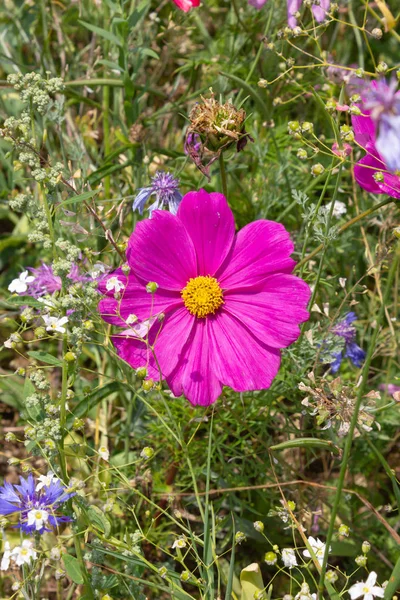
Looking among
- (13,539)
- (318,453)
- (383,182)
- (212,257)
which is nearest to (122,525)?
Result: (13,539)

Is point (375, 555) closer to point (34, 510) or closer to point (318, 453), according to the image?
point (318, 453)

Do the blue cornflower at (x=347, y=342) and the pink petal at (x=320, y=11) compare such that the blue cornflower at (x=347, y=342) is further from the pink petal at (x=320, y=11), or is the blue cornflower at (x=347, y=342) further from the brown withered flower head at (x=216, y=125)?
the pink petal at (x=320, y=11)

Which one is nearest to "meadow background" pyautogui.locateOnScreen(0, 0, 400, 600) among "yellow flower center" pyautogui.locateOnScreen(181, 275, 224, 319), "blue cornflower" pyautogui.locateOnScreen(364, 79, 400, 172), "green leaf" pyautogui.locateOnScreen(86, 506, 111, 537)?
"green leaf" pyautogui.locateOnScreen(86, 506, 111, 537)

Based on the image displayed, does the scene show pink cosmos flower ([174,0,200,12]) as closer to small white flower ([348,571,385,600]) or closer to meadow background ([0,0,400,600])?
meadow background ([0,0,400,600])

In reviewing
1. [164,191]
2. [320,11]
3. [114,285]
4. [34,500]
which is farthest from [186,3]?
[34,500]

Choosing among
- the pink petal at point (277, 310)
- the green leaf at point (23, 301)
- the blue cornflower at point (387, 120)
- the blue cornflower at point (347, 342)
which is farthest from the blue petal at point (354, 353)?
the blue cornflower at point (387, 120)

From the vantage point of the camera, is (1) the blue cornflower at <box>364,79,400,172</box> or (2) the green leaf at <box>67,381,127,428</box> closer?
(1) the blue cornflower at <box>364,79,400,172</box>
